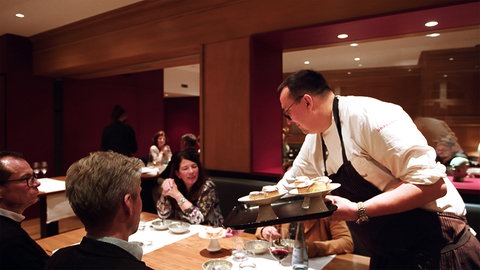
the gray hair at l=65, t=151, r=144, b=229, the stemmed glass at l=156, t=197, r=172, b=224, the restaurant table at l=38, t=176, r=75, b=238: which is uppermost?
the gray hair at l=65, t=151, r=144, b=229

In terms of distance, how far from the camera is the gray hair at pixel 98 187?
1099mm

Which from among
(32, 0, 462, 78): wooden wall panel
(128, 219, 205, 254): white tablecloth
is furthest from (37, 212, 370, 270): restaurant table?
(32, 0, 462, 78): wooden wall panel

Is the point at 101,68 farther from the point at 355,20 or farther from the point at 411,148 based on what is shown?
the point at 411,148

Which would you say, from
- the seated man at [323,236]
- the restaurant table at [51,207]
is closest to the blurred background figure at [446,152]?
the seated man at [323,236]

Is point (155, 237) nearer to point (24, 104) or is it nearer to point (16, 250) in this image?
point (16, 250)

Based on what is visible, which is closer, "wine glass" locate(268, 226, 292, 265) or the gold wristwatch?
the gold wristwatch

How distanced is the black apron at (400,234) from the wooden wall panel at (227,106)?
1.86 m

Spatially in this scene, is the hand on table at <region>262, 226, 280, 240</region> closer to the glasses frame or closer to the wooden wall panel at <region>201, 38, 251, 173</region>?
the glasses frame

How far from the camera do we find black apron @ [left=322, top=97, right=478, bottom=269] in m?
1.31

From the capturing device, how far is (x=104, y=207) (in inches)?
43.4

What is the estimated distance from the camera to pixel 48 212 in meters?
3.48

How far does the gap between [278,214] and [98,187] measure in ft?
2.25

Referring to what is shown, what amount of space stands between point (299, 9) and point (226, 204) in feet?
6.00

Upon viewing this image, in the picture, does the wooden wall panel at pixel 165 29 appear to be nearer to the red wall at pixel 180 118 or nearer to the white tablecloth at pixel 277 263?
the white tablecloth at pixel 277 263
